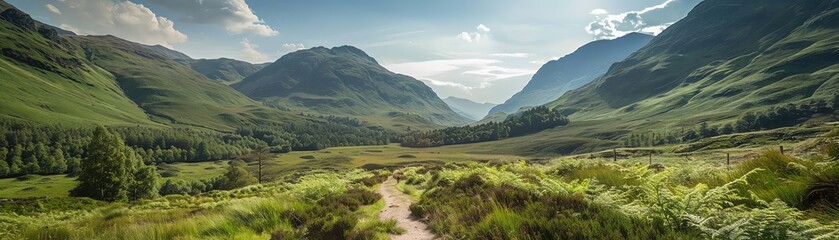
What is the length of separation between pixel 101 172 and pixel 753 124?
230m

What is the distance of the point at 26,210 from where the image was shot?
33438 mm

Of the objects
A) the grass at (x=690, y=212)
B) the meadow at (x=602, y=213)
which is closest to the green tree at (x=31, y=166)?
the meadow at (x=602, y=213)

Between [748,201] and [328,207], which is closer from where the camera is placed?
[748,201]

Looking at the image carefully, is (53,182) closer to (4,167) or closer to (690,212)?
(4,167)

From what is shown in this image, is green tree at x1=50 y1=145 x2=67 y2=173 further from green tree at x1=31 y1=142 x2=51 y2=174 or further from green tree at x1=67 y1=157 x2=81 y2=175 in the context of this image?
green tree at x1=67 y1=157 x2=81 y2=175

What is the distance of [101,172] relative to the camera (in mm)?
57562

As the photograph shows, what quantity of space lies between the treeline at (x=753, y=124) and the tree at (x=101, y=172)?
188 m

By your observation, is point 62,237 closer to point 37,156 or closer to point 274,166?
point 274,166

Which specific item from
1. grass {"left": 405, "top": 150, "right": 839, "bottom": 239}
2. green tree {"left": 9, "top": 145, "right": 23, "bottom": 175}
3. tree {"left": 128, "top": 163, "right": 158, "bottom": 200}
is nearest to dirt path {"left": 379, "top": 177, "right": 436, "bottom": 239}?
grass {"left": 405, "top": 150, "right": 839, "bottom": 239}

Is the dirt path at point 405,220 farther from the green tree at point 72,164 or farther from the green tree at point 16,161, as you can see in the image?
the green tree at point 16,161

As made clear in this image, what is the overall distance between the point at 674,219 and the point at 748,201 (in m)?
2.47

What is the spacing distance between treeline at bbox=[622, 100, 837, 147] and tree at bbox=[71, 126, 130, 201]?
188m

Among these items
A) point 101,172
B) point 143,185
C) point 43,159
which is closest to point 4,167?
point 43,159

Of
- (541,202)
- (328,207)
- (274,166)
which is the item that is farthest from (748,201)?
(274,166)
